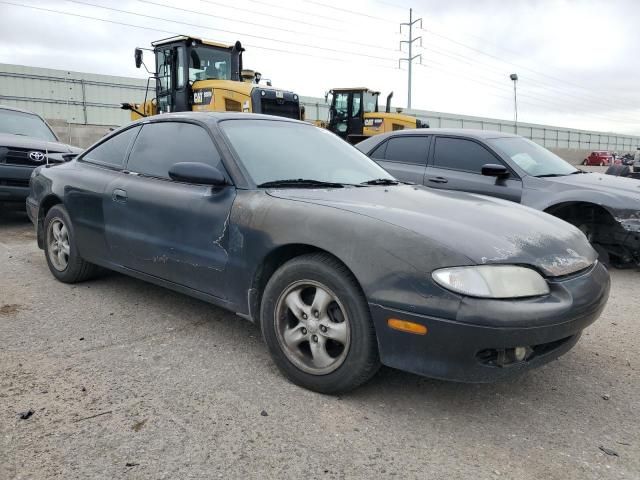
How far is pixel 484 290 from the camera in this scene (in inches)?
92.3

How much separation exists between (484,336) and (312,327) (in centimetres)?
88

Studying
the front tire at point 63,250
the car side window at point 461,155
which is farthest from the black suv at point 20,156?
the car side window at point 461,155

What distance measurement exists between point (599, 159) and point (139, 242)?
40.6 meters

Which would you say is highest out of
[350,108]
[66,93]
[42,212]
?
[66,93]

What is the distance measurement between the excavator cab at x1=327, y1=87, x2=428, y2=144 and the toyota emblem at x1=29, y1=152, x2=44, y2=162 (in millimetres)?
9611

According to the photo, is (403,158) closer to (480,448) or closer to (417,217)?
(417,217)

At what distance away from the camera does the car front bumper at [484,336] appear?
7.58 feet

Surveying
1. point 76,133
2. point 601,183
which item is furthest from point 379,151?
point 76,133

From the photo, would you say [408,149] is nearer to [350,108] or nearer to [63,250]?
[63,250]

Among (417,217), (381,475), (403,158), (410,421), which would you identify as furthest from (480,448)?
(403,158)

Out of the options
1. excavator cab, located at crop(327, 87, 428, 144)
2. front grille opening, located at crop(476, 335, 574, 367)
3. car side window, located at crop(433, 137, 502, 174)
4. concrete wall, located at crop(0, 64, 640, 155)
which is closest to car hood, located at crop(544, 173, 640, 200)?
car side window, located at crop(433, 137, 502, 174)

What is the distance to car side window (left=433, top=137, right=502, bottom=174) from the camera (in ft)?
20.5

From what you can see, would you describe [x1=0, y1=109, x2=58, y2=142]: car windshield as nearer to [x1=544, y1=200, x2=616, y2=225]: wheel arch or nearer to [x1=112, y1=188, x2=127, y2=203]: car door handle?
[x1=112, y1=188, x2=127, y2=203]: car door handle

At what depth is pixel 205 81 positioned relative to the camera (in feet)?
38.7
